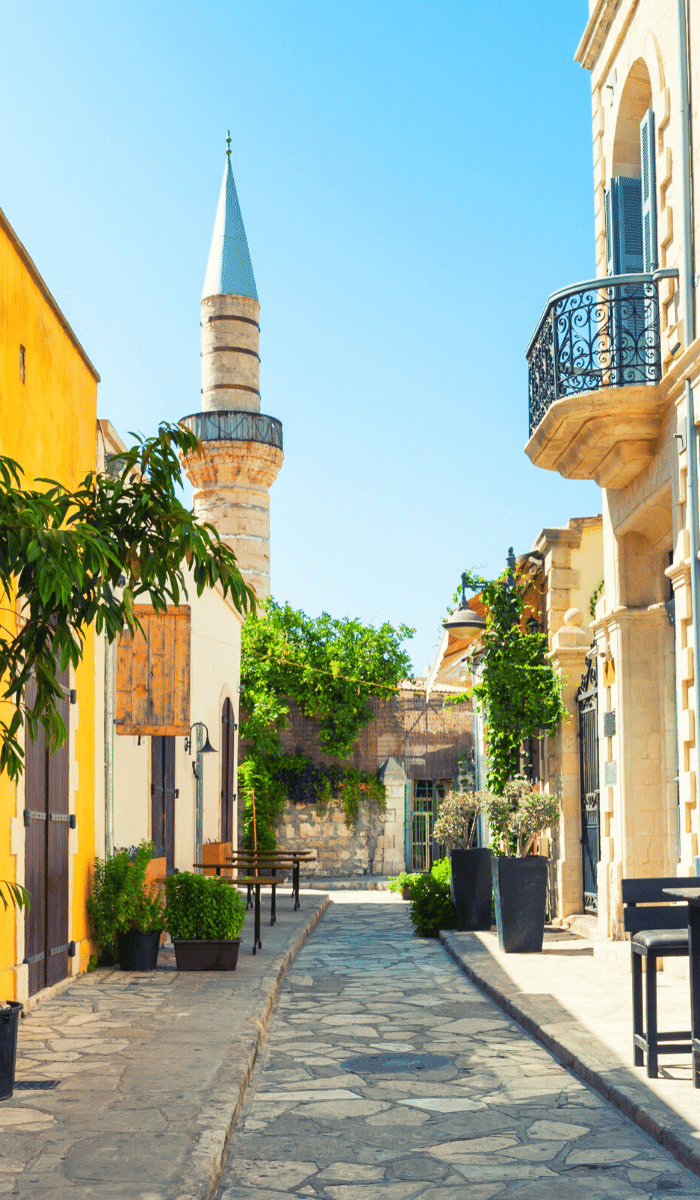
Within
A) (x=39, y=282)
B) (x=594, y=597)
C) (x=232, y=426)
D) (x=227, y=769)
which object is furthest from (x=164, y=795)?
(x=232, y=426)

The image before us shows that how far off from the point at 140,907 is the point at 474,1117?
→ 492cm

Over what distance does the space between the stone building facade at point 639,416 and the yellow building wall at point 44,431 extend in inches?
154

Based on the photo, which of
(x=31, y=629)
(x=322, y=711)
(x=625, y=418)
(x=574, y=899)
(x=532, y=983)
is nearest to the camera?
(x=31, y=629)

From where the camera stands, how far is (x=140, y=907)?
32.4 ft

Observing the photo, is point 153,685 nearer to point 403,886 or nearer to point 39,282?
point 39,282

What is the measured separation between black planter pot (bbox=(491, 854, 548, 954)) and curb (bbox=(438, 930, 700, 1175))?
1601 millimetres

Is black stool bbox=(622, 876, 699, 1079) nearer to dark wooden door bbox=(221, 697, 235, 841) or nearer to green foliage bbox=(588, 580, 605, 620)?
green foliage bbox=(588, 580, 605, 620)

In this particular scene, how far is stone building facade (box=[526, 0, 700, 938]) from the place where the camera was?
912 centimetres

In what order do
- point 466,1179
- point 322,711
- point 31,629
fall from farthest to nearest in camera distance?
point 322,711, point 31,629, point 466,1179

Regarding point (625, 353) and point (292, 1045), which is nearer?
point (292, 1045)

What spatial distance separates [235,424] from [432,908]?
19.6 metres

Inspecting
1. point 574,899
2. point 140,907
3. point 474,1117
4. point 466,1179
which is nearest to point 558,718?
point 574,899

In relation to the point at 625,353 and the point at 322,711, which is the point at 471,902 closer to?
the point at 625,353

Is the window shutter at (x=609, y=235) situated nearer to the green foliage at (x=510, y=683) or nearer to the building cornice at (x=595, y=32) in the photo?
the building cornice at (x=595, y=32)
